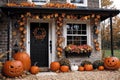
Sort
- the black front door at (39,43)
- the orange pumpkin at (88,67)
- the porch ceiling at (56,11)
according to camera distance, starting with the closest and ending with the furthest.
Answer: the porch ceiling at (56,11) < the orange pumpkin at (88,67) < the black front door at (39,43)

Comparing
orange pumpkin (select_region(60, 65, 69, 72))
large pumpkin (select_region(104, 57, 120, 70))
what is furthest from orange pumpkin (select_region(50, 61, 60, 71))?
large pumpkin (select_region(104, 57, 120, 70))

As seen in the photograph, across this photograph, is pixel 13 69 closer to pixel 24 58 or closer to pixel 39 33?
pixel 24 58

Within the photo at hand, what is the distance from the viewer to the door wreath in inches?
500

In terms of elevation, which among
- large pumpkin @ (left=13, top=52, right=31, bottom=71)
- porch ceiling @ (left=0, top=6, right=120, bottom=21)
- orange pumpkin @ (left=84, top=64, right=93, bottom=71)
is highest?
porch ceiling @ (left=0, top=6, right=120, bottom=21)

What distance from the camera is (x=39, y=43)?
1272cm

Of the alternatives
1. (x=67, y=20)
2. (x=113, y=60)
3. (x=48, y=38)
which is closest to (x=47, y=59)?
(x=48, y=38)

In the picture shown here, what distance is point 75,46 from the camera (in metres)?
12.6

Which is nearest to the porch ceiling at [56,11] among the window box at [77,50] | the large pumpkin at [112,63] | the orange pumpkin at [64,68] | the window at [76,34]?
the window at [76,34]

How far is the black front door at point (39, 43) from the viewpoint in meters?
12.6

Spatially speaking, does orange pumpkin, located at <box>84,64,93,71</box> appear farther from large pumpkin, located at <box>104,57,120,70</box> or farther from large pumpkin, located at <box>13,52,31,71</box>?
large pumpkin, located at <box>13,52,31,71</box>

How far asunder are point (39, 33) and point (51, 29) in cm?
59

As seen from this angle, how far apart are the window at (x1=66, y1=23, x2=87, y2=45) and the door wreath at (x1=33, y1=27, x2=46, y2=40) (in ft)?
3.92

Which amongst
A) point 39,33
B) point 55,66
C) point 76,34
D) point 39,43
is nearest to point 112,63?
point 76,34

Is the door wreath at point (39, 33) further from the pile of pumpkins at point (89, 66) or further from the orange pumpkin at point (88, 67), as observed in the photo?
the orange pumpkin at point (88, 67)
